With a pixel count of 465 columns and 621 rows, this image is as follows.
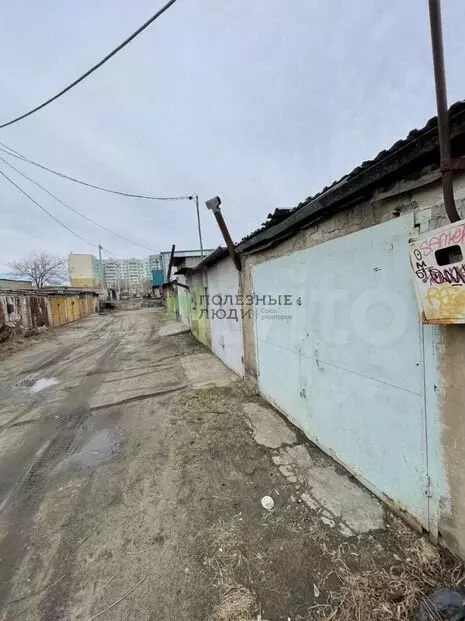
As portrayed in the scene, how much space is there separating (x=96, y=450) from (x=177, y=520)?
1.68m

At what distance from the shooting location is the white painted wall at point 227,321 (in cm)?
589

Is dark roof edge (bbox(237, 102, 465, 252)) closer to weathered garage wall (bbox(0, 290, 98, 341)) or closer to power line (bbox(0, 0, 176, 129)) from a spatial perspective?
power line (bbox(0, 0, 176, 129))

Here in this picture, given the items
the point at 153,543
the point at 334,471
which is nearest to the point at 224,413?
the point at 334,471

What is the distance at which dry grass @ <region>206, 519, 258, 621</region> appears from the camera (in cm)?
159

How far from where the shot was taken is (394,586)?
1.65 m

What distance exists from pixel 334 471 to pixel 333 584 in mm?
1140

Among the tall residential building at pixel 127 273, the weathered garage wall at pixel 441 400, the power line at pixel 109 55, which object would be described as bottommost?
the weathered garage wall at pixel 441 400

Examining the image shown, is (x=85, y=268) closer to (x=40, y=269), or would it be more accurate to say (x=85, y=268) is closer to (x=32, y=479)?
(x=40, y=269)

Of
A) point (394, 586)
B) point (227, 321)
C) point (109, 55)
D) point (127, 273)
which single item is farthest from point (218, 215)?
point (127, 273)

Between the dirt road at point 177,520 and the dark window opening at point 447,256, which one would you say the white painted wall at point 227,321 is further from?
the dark window opening at point 447,256

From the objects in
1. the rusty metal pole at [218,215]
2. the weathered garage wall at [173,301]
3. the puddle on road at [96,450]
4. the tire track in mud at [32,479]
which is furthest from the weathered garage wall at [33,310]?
the rusty metal pole at [218,215]

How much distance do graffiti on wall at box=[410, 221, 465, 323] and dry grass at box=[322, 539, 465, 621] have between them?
1582 mm

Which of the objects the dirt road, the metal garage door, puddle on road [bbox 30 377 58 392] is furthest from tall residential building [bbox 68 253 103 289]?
the metal garage door

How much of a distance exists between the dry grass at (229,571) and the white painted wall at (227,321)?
12.3ft
